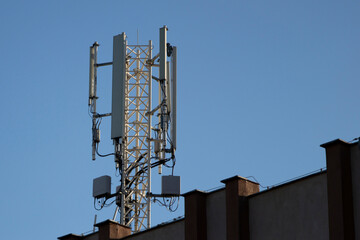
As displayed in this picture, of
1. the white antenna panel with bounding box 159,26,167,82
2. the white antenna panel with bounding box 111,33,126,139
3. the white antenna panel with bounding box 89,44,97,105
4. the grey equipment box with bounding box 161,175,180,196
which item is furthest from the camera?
the white antenna panel with bounding box 89,44,97,105

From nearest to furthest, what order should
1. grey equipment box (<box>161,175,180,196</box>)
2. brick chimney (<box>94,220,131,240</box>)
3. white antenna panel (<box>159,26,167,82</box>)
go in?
brick chimney (<box>94,220,131,240</box>), grey equipment box (<box>161,175,180,196</box>), white antenna panel (<box>159,26,167,82</box>)

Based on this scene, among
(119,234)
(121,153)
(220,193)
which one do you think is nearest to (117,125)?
(121,153)

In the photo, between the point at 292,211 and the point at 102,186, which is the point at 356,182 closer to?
the point at 292,211

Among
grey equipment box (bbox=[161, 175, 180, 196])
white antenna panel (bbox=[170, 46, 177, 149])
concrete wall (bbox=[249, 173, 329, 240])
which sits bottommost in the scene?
concrete wall (bbox=[249, 173, 329, 240])

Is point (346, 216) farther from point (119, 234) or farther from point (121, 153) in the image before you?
point (121, 153)

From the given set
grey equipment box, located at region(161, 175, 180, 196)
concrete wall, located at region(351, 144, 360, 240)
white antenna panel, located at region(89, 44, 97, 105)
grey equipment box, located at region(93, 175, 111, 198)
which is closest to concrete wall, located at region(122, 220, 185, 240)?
concrete wall, located at region(351, 144, 360, 240)

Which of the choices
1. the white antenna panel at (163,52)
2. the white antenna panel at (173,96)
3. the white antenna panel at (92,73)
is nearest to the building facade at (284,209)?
the white antenna panel at (173,96)

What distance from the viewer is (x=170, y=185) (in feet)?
197

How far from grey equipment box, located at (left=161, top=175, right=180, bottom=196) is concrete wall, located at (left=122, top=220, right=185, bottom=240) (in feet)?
36.3

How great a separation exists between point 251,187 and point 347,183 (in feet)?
16.8

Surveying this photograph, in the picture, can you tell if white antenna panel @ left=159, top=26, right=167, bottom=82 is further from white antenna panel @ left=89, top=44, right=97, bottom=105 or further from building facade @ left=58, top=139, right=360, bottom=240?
building facade @ left=58, top=139, right=360, bottom=240

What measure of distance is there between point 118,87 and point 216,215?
63.8 ft

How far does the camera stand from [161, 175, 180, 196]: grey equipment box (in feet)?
197

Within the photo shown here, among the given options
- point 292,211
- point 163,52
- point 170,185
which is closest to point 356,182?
point 292,211
